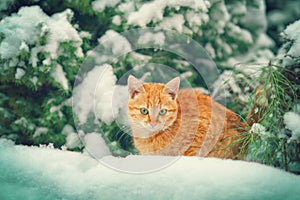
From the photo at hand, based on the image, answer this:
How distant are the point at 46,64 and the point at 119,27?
2.69ft

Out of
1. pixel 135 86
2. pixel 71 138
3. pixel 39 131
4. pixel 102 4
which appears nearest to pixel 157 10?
pixel 102 4

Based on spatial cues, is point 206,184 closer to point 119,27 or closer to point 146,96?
point 146,96

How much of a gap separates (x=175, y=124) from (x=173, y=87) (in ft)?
0.71

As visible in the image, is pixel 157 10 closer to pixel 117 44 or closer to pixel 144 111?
pixel 117 44

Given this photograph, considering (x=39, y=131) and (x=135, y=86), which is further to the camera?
(x=39, y=131)

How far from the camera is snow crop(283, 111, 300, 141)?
6.33ft

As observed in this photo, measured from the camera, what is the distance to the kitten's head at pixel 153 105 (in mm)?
2111

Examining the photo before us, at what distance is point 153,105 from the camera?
212 cm

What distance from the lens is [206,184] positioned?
144cm

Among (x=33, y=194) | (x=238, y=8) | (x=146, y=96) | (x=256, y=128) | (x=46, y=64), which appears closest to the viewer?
(x=33, y=194)

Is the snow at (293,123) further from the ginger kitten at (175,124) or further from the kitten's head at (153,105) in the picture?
the kitten's head at (153,105)

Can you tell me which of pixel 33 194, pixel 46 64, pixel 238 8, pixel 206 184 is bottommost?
pixel 33 194

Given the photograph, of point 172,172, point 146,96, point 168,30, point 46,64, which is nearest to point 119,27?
point 168,30

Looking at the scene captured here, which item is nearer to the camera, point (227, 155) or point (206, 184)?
point (206, 184)
